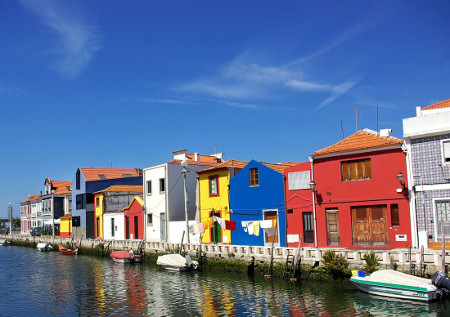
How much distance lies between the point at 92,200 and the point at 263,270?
37.5 meters

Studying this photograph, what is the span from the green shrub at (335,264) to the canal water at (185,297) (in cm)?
62

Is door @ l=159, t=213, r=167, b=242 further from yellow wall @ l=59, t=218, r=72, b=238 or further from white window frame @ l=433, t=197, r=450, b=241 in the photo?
yellow wall @ l=59, t=218, r=72, b=238

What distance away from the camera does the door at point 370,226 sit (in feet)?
86.0

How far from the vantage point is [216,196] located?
37.0 m

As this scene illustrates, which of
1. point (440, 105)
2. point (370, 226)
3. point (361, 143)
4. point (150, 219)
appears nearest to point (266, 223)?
point (370, 226)

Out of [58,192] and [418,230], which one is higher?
[58,192]

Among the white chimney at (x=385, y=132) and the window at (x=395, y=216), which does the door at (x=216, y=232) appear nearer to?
the white chimney at (x=385, y=132)

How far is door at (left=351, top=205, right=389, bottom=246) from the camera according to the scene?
2622cm

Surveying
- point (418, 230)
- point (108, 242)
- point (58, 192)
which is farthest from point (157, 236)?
point (58, 192)

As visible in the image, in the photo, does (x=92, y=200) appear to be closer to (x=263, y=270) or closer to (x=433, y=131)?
(x=263, y=270)

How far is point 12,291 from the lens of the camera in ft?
85.7

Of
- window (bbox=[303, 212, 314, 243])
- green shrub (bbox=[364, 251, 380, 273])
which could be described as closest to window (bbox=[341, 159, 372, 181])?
window (bbox=[303, 212, 314, 243])

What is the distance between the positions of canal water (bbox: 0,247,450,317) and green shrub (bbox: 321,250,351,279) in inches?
24.4

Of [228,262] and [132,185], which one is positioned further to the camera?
[132,185]
